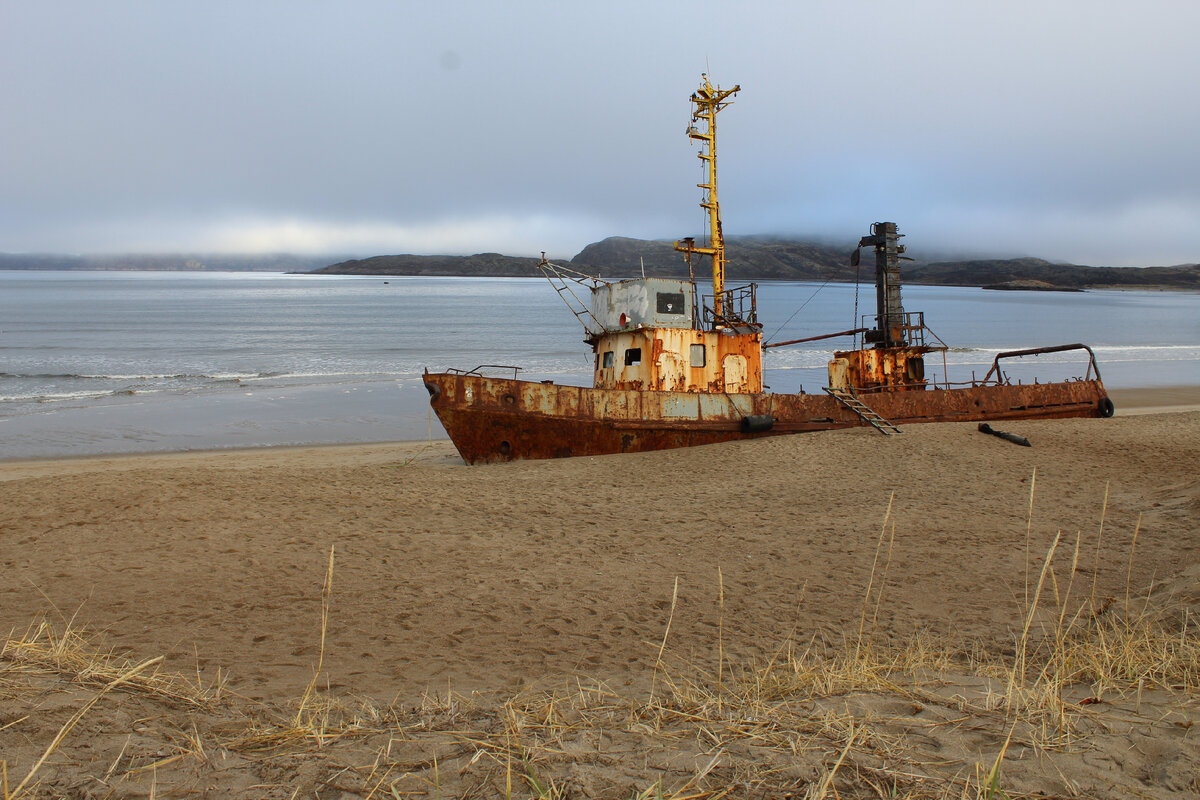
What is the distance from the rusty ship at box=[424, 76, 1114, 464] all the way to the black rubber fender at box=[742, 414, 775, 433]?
0.03m

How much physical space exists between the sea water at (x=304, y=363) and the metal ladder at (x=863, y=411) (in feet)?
6.89

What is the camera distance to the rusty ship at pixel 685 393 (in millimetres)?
12711

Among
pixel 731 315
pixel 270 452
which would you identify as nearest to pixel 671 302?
pixel 731 315

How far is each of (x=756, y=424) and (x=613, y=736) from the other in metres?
11.8

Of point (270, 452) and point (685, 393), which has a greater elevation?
point (685, 393)

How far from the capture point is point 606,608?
527cm

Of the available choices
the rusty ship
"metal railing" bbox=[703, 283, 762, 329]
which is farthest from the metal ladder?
"metal railing" bbox=[703, 283, 762, 329]

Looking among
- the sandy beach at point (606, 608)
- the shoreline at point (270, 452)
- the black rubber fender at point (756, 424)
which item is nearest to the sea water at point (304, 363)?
the shoreline at point (270, 452)

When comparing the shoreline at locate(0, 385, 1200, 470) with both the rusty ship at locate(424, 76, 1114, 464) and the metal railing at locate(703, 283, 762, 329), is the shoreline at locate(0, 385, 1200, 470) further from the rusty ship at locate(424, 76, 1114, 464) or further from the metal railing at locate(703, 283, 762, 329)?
the metal railing at locate(703, 283, 762, 329)

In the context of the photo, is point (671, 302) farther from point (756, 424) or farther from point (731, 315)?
point (756, 424)

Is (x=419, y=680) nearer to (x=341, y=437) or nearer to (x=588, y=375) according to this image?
(x=341, y=437)

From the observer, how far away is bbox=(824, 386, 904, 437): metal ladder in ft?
43.2

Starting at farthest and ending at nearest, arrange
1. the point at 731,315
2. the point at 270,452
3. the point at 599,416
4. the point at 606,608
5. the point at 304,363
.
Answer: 1. the point at 304,363
2. the point at 270,452
3. the point at 731,315
4. the point at 599,416
5. the point at 606,608

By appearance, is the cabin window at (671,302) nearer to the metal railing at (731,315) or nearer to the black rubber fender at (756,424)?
the metal railing at (731,315)
